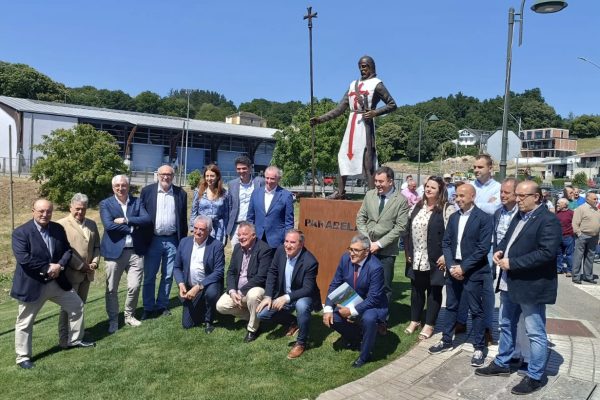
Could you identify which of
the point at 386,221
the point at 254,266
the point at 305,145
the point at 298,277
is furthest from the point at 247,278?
the point at 305,145

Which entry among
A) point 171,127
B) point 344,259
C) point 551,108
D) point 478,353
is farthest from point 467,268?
point 551,108

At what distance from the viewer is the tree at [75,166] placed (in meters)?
26.6

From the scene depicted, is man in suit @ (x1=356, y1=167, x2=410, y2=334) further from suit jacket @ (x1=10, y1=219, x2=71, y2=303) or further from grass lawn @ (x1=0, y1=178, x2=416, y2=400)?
suit jacket @ (x1=10, y1=219, x2=71, y2=303)

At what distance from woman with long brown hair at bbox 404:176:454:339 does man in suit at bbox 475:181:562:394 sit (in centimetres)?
114

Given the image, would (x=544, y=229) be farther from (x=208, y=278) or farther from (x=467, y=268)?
(x=208, y=278)

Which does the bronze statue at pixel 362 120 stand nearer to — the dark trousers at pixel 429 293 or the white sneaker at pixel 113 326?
the dark trousers at pixel 429 293

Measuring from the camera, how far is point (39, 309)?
213 inches

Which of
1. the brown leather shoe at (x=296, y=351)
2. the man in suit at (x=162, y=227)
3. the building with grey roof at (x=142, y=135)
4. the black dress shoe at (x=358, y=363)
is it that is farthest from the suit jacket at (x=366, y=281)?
the building with grey roof at (x=142, y=135)

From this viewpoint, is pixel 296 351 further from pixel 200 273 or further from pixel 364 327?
pixel 200 273

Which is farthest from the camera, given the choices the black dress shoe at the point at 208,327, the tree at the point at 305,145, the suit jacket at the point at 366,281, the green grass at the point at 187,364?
the tree at the point at 305,145

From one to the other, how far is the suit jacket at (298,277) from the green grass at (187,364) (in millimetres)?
569

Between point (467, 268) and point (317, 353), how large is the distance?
6.01ft

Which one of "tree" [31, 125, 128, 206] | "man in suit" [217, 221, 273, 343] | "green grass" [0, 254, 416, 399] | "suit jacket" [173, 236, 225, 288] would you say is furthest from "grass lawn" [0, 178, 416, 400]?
"tree" [31, 125, 128, 206]

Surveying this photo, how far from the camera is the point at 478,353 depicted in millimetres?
4809
